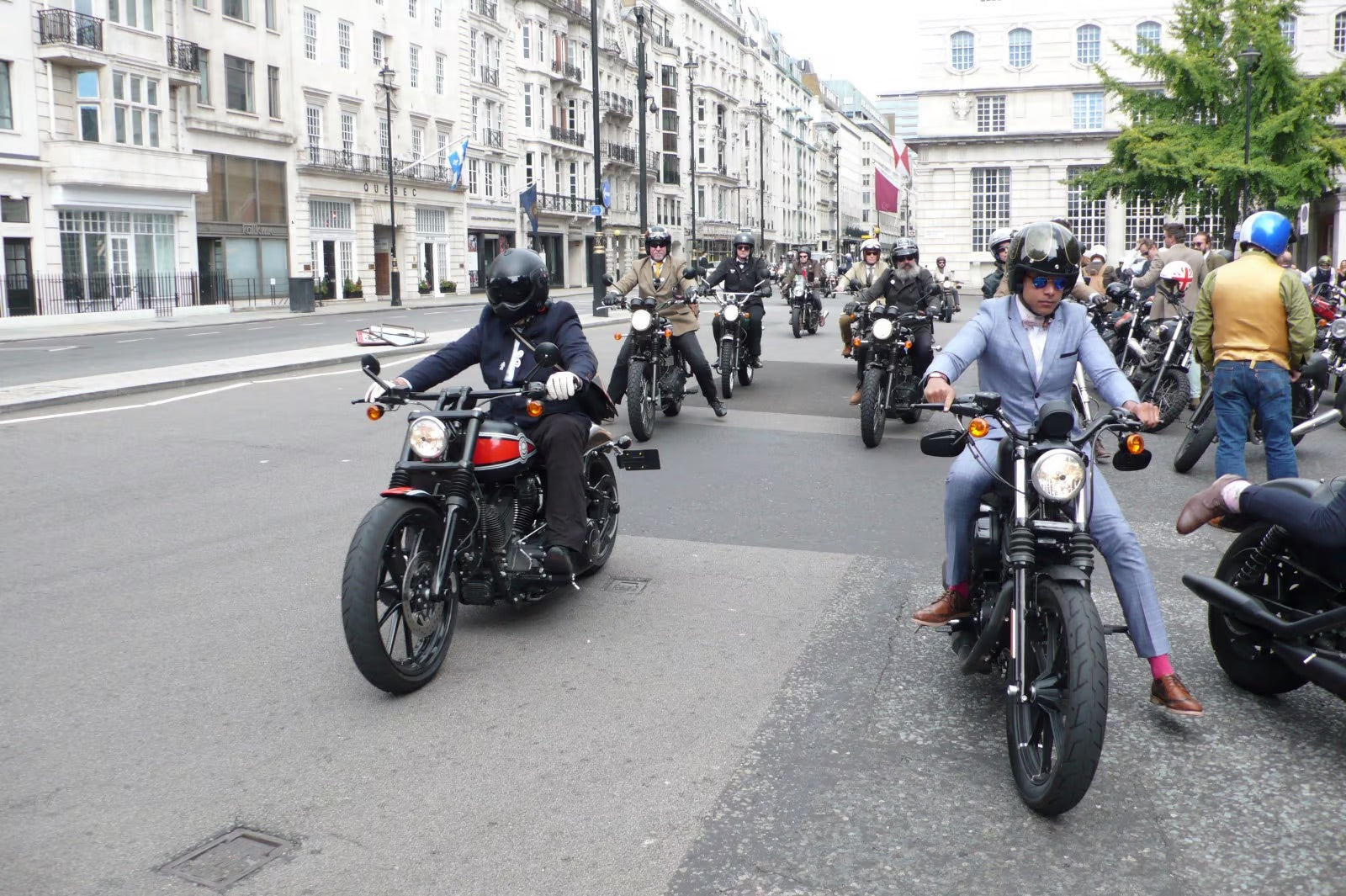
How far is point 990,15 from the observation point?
2813 inches

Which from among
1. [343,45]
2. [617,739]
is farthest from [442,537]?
[343,45]

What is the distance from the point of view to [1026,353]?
181 inches

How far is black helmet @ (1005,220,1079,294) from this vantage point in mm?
4395

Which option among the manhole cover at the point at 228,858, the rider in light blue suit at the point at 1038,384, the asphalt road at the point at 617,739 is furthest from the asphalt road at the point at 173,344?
the rider in light blue suit at the point at 1038,384

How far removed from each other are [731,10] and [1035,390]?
360 ft

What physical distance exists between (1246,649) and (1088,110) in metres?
72.3

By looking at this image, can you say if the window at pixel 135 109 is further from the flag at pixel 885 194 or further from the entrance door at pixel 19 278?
the flag at pixel 885 194

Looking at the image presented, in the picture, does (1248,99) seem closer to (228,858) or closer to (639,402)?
(639,402)

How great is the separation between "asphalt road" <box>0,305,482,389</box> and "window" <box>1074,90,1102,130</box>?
47.4 metres

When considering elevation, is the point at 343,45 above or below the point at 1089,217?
above

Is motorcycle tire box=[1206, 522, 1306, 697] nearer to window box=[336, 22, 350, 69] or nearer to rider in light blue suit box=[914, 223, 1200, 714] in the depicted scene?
rider in light blue suit box=[914, 223, 1200, 714]

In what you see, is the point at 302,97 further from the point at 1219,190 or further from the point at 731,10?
the point at 731,10

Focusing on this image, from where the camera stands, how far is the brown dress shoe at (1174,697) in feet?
13.7

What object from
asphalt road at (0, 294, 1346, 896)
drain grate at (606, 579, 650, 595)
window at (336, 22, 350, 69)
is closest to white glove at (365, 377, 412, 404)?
asphalt road at (0, 294, 1346, 896)
